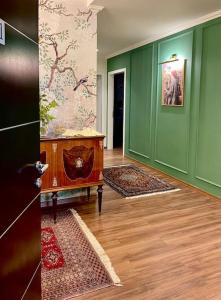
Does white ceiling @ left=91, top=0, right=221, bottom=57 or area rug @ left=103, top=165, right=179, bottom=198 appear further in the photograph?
area rug @ left=103, top=165, right=179, bottom=198

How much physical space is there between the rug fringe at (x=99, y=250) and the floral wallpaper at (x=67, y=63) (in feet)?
3.70

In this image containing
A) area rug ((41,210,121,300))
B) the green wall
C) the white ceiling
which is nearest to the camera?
area rug ((41,210,121,300))

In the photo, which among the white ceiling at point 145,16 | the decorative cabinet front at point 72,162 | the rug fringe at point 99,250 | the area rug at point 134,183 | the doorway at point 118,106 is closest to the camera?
the rug fringe at point 99,250

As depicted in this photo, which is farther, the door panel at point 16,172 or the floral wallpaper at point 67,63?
the floral wallpaper at point 67,63

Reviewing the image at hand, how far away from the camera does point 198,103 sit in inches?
164

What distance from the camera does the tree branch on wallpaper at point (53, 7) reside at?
320 cm

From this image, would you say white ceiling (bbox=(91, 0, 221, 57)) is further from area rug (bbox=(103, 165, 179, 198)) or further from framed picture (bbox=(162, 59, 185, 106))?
area rug (bbox=(103, 165, 179, 198))

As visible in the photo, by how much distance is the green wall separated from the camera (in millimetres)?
3861

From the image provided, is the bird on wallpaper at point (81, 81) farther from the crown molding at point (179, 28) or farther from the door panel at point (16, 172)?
the door panel at point (16, 172)

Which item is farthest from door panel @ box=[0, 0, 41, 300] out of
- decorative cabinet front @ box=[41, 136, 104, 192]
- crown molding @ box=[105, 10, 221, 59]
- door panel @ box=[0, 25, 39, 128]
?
crown molding @ box=[105, 10, 221, 59]

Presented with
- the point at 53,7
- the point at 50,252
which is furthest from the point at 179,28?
the point at 50,252

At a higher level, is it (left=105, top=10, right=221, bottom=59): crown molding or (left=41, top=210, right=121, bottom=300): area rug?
(left=105, top=10, right=221, bottom=59): crown molding

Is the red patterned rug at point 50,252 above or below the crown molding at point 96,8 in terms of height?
below

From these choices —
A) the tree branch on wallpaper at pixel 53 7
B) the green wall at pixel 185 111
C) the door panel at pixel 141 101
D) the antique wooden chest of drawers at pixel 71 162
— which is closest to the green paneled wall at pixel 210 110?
the green wall at pixel 185 111
